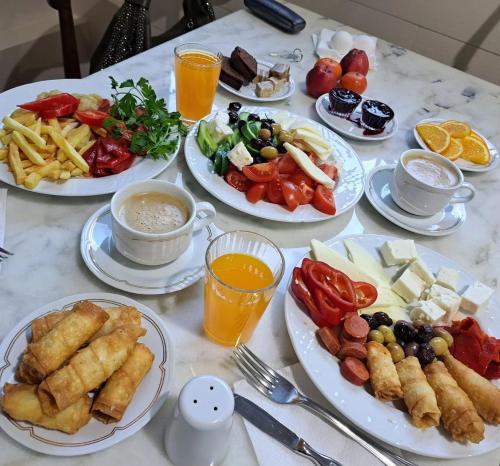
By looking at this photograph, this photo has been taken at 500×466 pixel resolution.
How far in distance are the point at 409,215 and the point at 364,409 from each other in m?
0.72

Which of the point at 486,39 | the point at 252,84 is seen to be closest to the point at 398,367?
the point at 252,84

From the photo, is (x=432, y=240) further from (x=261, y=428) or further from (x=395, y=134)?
(x=261, y=428)

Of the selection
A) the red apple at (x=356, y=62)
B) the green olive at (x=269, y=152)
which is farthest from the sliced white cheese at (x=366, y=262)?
the red apple at (x=356, y=62)

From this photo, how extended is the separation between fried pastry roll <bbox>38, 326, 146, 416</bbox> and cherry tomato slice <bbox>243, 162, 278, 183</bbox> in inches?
23.6

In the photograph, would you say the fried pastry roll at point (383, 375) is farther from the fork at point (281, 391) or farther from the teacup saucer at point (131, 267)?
the teacup saucer at point (131, 267)

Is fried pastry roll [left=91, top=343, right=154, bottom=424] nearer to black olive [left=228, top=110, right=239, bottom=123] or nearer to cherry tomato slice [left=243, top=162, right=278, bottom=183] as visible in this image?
cherry tomato slice [left=243, top=162, right=278, bottom=183]

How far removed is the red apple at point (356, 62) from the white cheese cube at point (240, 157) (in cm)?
93

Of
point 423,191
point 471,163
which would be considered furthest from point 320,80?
point 423,191

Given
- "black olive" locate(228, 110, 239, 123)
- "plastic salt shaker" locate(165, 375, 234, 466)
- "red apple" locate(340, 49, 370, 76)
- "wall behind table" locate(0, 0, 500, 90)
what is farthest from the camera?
"wall behind table" locate(0, 0, 500, 90)

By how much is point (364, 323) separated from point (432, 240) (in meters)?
0.52

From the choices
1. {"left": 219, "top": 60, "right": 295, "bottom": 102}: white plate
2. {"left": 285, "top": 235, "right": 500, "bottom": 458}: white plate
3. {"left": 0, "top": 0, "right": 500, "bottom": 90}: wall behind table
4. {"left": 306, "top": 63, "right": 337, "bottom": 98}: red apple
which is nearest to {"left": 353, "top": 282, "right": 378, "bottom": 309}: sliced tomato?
{"left": 285, "top": 235, "right": 500, "bottom": 458}: white plate

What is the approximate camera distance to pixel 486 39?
2744 millimetres

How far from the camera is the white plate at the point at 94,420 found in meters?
0.80

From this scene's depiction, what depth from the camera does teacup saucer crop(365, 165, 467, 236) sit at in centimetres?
146
